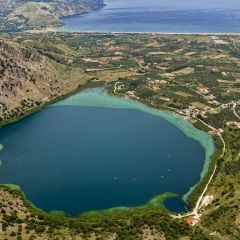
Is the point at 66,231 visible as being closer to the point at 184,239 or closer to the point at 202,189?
the point at 184,239

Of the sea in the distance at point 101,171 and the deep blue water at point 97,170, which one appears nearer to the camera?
the sea in the distance at point 101,171

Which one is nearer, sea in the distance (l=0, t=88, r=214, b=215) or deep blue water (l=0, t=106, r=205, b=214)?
sea in the distance (l=0, t=88, r=214, b=215)

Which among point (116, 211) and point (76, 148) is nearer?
point (116, 211)

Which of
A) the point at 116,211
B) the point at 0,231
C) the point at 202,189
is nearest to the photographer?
the point at 0,231

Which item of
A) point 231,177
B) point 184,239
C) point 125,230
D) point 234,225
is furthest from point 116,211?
point 231,177

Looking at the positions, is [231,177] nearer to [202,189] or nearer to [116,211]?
[202,189]

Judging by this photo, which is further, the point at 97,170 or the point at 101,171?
the point at 97,170

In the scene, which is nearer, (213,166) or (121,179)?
(121,179)

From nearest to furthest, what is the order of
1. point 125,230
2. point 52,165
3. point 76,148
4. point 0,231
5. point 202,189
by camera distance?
point 0,231 → point 125,230 → point 202,189 → point 52,165 → point 76,148

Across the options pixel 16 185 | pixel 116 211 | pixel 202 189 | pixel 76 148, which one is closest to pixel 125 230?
pixel 116 211
